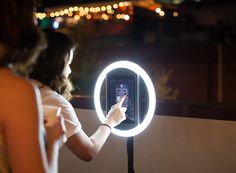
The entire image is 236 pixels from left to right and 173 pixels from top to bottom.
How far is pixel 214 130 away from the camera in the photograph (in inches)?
99.8

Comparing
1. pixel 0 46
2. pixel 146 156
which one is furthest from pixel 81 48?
pixel 0 46

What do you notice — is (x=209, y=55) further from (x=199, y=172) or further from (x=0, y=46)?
(x=0, y=46)

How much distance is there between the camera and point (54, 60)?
1.92 meters

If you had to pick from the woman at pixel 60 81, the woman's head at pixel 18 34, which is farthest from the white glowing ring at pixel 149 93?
the woman's head at pixel 18 34

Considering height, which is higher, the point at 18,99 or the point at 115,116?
the point at 18,99

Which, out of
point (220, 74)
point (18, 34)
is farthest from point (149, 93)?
point (220, 74)

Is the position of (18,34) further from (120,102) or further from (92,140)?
(120,102)

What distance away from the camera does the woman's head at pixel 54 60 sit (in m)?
1.92

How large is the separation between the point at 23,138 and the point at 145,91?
1205mm

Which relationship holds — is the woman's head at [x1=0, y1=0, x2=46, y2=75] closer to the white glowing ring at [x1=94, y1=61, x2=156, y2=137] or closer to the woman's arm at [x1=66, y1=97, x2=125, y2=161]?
the woman's arm at [x1=66, y1=97, x2=125, y2=161]

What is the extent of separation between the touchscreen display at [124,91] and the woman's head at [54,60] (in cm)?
38

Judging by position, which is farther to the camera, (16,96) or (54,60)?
(54,60)

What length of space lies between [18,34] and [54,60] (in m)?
0.76

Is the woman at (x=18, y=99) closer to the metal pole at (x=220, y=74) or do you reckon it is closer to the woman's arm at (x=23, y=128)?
the woman's arm at (x=23, y=128)
